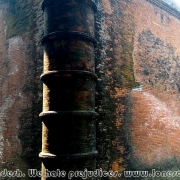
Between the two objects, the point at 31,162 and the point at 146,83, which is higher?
the point at 146,83

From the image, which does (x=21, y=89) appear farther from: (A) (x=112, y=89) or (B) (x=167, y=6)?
(B) (x=167, y=6)

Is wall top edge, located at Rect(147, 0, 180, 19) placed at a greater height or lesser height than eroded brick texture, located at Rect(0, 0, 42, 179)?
greater

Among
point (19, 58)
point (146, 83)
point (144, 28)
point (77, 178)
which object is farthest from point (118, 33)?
point (77, 178)

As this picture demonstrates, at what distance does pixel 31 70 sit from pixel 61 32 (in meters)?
2.16

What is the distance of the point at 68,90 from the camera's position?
3.76m

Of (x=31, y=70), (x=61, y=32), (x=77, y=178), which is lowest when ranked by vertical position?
(x=77, y=178)

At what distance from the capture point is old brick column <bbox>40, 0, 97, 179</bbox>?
3.65 metres

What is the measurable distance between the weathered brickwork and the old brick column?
149 cm

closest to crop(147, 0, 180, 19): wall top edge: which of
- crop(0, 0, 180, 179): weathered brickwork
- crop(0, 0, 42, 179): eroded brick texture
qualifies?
crop(0, 0, 180, 179): weathered brickwork

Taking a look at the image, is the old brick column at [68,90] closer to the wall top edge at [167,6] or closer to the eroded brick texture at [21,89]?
the eroded brick texture at [21,89]

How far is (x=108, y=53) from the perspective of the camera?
19.0 feet

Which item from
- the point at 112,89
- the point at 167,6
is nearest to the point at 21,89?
the point at 112,89

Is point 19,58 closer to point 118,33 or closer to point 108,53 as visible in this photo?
point 108,53

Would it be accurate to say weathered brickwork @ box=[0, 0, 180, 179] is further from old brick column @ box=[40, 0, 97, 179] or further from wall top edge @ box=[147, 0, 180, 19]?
old brick column @ box=[40, 0, 97, 179]
